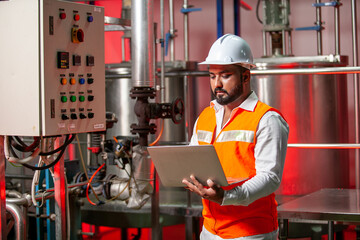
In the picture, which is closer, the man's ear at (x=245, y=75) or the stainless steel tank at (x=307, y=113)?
the man's ear at (x=245, y=75)

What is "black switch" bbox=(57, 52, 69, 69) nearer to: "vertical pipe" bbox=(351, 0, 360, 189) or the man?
the man

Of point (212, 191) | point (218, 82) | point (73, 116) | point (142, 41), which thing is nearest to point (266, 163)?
point (212, 191)

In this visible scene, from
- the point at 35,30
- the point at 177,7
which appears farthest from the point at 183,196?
the point at 177,7

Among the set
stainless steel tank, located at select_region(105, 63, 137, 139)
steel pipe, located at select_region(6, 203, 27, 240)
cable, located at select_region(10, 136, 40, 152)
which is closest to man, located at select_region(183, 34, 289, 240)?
cable, located at select_region(10, 136, 40, 152)

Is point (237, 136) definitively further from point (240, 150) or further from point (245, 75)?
point (245, 75)

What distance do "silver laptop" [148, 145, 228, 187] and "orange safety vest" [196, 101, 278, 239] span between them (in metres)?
0.17

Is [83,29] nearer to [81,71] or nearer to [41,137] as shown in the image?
[81,71]

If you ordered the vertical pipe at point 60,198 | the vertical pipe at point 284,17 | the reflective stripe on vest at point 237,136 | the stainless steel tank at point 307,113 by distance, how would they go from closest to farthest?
the reflective stripe on vest at point 237,136
the vertical pipe at point 60,198
the stainless steel tank at point 307,113
the vertical pipe at point 284,17

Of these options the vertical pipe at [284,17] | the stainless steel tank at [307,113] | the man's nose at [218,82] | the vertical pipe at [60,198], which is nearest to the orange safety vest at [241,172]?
the man's nose at [218,82]

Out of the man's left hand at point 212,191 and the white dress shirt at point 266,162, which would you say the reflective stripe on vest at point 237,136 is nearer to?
the white dress shirt at point 266,162

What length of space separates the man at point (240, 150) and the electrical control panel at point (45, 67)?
0.71 m

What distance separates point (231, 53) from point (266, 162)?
1.55 ft

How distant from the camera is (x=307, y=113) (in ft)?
13.6

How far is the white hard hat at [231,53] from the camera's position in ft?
7.06
